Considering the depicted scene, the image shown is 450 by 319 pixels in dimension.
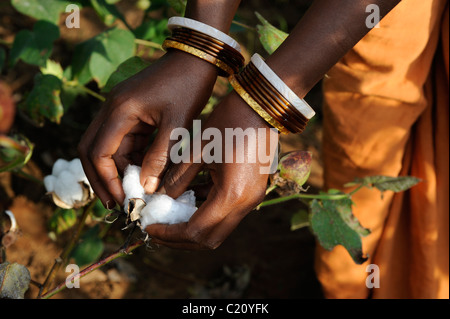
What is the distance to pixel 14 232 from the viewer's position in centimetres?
76

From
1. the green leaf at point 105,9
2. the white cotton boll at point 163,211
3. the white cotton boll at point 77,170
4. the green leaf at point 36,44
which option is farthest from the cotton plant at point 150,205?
the green leaf at point 105,9

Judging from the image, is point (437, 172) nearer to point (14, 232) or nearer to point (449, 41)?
point (449, 41)

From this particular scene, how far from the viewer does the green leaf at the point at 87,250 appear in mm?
929

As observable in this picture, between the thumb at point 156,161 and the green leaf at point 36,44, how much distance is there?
1.54 feet

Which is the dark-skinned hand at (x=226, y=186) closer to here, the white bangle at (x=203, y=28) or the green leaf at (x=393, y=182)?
the white bangle at (x=203, y=28)

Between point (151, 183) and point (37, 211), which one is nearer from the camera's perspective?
point (151, 183)

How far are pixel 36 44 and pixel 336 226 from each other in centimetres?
72

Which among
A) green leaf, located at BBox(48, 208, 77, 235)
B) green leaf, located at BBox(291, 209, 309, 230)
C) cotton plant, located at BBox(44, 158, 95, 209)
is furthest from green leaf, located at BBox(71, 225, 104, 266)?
green leaf, located at BBox(291, 209, 309, 230)

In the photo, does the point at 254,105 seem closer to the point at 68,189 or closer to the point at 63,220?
the point at 68,189

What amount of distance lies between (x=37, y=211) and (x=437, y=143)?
102cm

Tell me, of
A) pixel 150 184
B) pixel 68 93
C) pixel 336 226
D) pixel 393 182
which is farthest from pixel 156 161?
pixel 68 93

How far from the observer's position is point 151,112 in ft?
2.01
